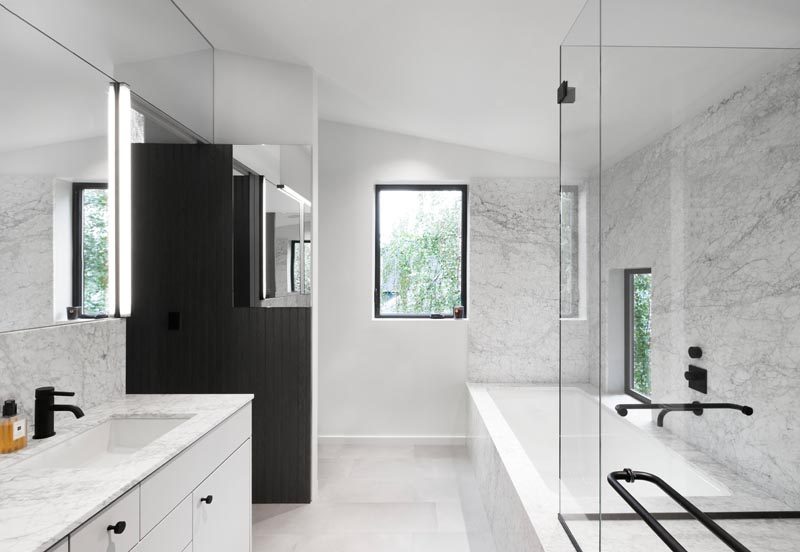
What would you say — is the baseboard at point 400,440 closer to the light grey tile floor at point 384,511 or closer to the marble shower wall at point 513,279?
the light grey tile floor at point 384,511

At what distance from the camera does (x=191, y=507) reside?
5.12 feet

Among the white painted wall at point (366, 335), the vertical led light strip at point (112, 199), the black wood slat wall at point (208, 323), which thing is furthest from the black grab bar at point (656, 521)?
the white painted wall at point (366, 335)

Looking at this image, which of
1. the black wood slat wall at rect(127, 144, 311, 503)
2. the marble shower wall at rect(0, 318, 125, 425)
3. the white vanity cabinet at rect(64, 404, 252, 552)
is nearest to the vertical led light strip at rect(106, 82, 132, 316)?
the marble shower wall at rect(0, 318, 125, 425)

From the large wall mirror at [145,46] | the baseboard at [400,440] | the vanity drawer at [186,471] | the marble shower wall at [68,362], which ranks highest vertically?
the large wall mirror at [145,46]

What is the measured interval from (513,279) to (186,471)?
2.99 metres

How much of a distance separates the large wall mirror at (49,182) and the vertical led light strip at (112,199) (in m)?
0.03

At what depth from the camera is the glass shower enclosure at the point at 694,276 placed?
0.68 m

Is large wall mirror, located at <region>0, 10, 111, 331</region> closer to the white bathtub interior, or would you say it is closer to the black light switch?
the black light switch

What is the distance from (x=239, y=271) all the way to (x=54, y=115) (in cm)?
130

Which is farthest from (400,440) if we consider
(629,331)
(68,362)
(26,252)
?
(629,331)

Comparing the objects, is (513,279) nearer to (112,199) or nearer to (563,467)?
(563,467)

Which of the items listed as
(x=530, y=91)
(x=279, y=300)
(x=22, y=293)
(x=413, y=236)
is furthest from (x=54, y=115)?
(x=413, y=236)

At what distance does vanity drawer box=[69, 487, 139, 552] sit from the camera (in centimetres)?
101

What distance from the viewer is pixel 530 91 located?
278cm
